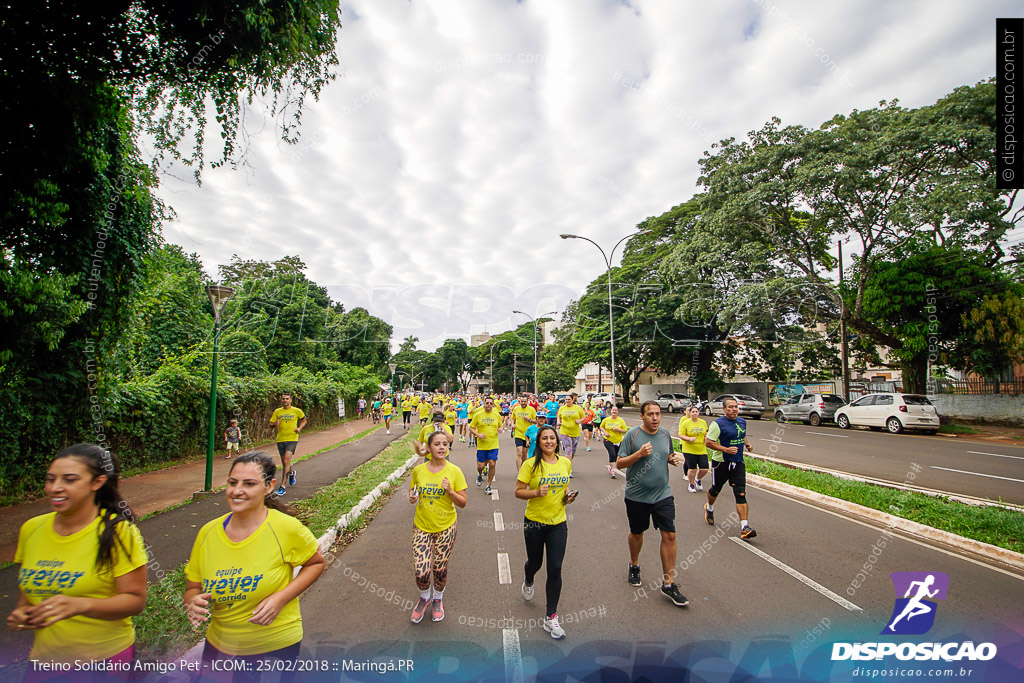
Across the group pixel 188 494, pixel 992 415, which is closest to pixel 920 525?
pixel 188 494

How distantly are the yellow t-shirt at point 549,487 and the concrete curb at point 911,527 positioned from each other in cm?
523

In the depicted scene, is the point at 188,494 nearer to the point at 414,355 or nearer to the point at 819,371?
the point at 819,371

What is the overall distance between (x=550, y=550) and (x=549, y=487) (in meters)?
0.51

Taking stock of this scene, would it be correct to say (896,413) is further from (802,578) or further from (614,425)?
(802,578)

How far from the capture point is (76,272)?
21.8 feet

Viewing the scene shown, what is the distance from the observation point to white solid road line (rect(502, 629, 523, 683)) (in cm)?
330

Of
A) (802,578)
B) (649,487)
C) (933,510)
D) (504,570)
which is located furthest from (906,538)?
(504,570)

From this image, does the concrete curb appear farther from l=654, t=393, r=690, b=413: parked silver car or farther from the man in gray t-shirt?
l=654, t=393, r=690, b=413: parked silver car

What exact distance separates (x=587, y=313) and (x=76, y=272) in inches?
1391

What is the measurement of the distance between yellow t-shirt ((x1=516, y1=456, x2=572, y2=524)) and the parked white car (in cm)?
1945

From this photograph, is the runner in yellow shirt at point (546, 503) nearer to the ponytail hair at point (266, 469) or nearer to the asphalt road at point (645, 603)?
the asphalt road at point (645, 603)

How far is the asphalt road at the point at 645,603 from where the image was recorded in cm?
353

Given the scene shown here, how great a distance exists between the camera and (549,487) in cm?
412

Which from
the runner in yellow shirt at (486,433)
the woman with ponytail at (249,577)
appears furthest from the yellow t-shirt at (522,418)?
the woman with ponytail at (249,577)
